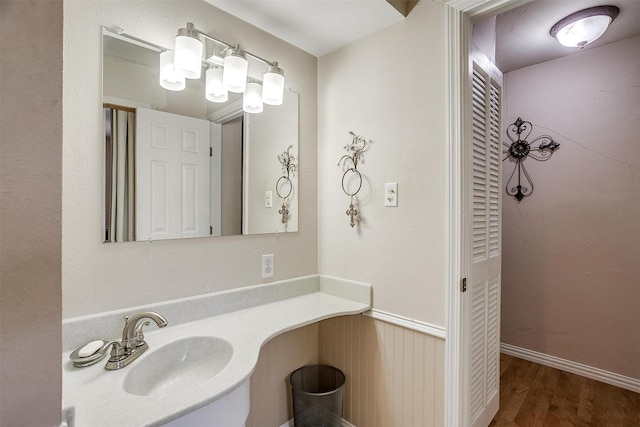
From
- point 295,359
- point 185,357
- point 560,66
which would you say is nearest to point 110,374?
point 185,357

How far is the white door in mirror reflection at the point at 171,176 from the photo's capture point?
1275 mm

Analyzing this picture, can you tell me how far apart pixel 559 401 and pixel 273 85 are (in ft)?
8.63

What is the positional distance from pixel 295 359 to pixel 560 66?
2.85 meters

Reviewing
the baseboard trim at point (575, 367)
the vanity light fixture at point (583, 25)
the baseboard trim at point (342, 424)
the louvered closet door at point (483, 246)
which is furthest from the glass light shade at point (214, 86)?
the baseboard trim at point (575, 367)

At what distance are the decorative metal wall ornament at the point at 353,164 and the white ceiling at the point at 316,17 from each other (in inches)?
20.6

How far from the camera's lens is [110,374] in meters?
0.96

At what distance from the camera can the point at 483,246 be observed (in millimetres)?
1620

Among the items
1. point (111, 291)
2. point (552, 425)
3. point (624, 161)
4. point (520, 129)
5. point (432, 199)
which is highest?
point (520, 129)

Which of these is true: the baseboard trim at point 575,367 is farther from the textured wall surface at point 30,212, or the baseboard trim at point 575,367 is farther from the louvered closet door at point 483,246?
the textured wall surface at point 30,212

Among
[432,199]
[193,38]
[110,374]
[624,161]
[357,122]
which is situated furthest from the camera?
[624,161]

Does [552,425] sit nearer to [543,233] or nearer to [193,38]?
[543,233]

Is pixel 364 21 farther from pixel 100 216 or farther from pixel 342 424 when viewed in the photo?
pixel 342 424

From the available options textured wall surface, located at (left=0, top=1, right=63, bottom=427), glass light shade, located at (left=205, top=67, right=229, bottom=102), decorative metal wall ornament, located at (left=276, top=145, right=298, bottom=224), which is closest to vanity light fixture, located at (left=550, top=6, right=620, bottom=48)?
decorative metal wall ornament, located at (left=276, top=145, right=298, bottom=224)

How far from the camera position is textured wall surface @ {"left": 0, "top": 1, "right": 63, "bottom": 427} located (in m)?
0.40
